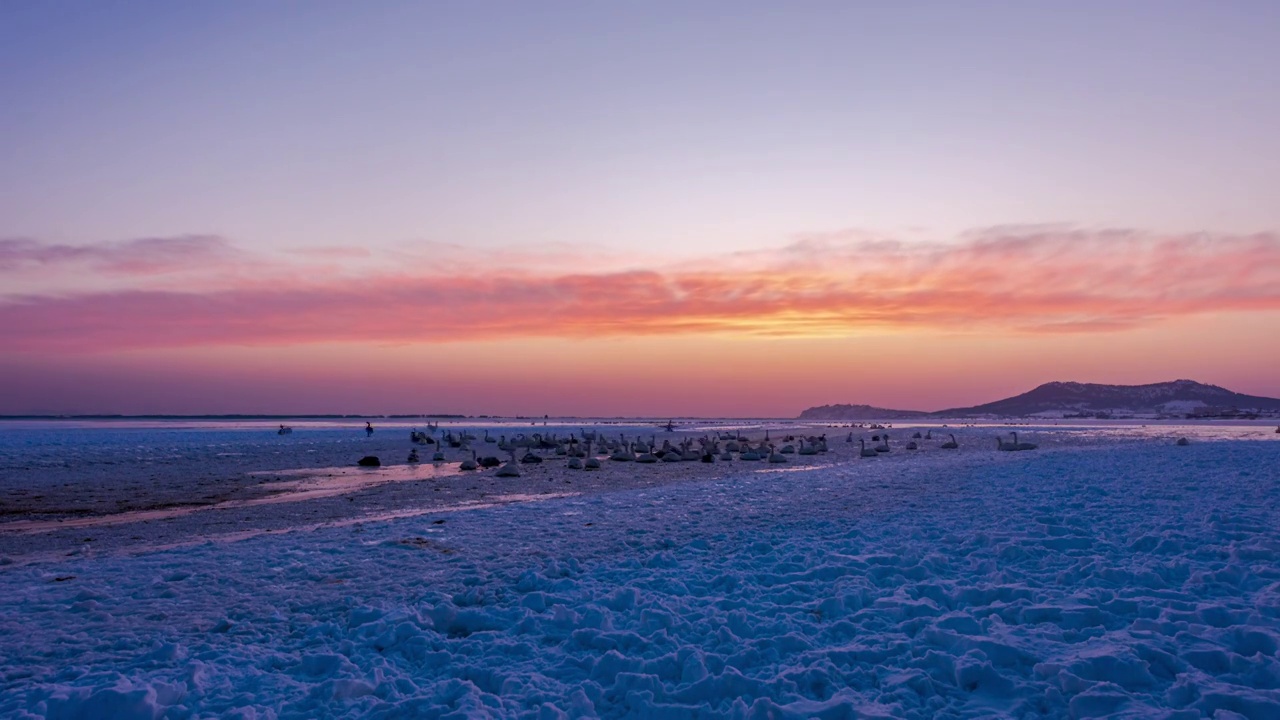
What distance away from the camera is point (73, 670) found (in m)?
6.48

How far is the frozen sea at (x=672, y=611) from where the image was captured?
5.87m

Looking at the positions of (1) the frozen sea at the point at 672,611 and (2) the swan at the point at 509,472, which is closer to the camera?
(1) the frozen sea at the point at 672,611

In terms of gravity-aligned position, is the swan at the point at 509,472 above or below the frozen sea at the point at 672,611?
below

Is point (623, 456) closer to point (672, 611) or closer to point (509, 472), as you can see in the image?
point (509, 472)

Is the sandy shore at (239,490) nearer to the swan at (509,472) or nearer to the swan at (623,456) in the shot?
the swan at (509,472)

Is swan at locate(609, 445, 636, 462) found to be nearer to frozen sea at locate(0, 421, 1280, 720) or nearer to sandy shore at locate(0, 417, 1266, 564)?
sandy shore at locate(0, 417, 1266, 564)

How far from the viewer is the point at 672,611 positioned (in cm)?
773

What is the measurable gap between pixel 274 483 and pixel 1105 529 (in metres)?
22.6

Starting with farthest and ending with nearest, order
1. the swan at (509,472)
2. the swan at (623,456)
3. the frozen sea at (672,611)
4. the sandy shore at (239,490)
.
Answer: the swan at (623,456) < the swan at (509,472) < the sandy shore at (239,490) < the frozen sea at (672,611)

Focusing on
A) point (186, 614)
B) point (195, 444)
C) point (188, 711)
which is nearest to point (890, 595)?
point (188, 711)

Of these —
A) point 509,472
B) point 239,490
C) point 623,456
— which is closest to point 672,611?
point 239,490

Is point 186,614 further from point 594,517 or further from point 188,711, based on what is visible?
point 594,517

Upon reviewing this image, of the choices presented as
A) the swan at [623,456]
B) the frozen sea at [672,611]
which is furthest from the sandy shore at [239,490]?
the swan at [623,456]

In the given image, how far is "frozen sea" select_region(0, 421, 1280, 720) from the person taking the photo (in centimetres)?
587
